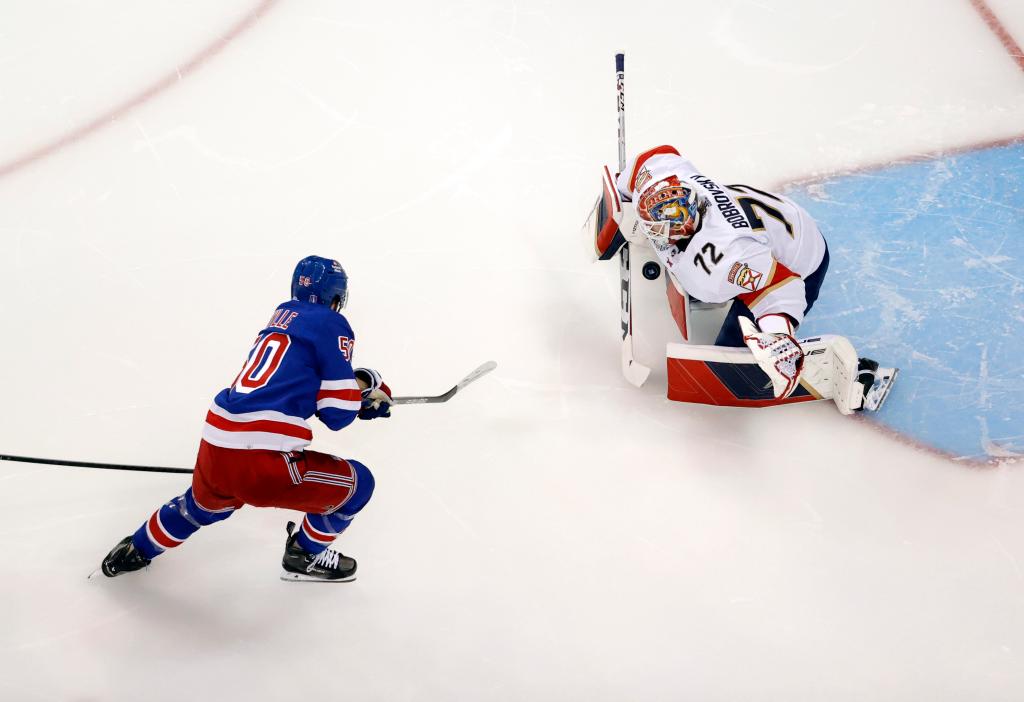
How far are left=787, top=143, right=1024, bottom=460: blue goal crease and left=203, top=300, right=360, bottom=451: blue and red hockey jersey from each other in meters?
1.60

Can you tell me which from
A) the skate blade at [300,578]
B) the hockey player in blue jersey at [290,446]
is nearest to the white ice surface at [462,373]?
the skate blade at [300,578]

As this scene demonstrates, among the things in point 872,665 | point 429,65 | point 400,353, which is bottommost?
point 872,665

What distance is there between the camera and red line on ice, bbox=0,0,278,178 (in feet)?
11.7

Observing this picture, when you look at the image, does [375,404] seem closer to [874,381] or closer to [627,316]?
[627,316]

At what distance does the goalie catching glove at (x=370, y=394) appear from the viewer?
2.45 m

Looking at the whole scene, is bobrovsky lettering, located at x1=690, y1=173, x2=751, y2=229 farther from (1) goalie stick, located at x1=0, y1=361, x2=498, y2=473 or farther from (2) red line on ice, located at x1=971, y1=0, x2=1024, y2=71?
(2) red line on ice, located at x1=971, y1=0, x2=1024, y2=71

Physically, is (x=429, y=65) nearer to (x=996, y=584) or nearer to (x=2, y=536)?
(x=2, y=536)

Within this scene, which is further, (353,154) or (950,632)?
(353,154)

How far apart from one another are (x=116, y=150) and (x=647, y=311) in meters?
2.23

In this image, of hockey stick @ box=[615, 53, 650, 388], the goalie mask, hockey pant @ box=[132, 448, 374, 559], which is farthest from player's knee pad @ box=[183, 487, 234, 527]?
the goalie mask

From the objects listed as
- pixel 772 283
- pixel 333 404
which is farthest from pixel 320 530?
pixel 772 283

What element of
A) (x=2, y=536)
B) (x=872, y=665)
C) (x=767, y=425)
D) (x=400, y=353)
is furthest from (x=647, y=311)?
(x=2, y=536)

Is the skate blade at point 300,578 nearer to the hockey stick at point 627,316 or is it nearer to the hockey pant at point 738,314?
the hockey stick at point 627,316

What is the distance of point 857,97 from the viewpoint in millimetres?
3596
